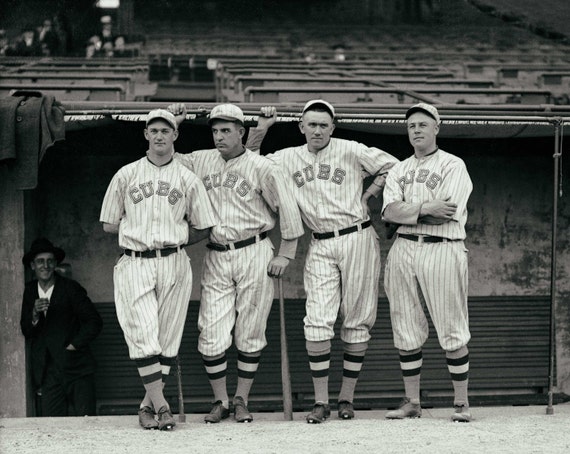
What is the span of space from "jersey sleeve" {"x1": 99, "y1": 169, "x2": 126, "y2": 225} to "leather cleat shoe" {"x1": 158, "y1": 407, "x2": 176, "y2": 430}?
1.09m

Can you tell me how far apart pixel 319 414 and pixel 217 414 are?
591 mm

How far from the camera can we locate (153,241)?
5.40m

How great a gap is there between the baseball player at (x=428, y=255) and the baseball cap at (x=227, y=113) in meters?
0.95

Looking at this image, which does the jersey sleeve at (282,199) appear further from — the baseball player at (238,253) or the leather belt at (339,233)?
the leather belt at (339,233)

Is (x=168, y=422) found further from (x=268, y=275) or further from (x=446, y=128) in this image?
(x=446, y=128)

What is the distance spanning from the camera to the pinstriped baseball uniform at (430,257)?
5.47 m

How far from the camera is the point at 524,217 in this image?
7.09 meters

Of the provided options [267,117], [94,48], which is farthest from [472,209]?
[94,48]

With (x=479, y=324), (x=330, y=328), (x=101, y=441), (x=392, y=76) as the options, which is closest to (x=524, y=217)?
(x=479, y=324)

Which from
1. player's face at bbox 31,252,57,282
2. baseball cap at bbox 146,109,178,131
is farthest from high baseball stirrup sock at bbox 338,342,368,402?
player's face at bbox 31,252,57,282

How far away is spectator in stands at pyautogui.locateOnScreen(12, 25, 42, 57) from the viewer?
15555 millimetres

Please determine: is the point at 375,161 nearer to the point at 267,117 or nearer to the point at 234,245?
the point at 267,117

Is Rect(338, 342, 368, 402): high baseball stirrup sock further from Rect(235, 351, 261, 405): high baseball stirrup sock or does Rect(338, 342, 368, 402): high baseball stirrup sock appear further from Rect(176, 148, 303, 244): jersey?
Rect(176, 148, 303, 244): jersey

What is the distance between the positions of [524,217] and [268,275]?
7.59 ft
